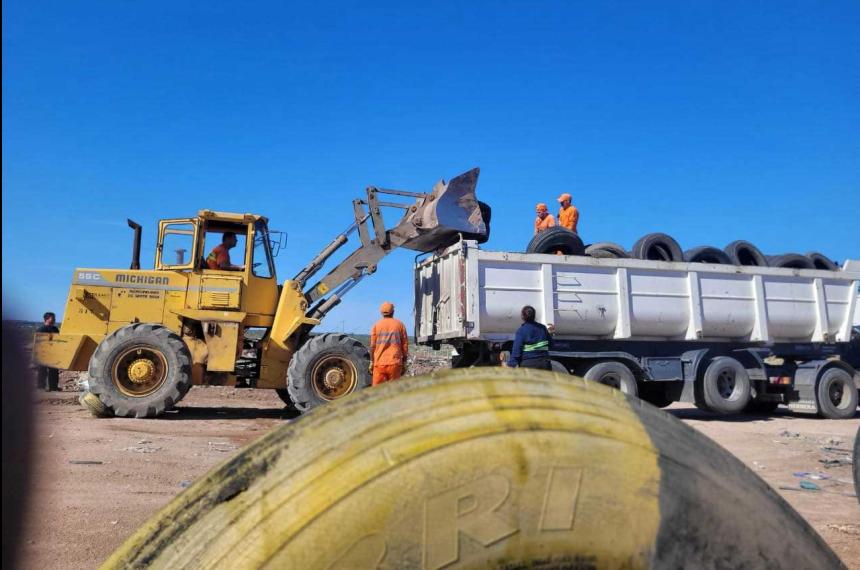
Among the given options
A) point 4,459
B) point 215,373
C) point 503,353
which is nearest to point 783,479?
point 503,353

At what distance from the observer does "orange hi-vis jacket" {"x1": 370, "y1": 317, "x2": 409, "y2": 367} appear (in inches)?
299

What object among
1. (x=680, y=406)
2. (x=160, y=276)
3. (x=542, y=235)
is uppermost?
(x=542, y=235)

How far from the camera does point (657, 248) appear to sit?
38.0 ft

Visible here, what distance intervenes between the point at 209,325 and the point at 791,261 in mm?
11211

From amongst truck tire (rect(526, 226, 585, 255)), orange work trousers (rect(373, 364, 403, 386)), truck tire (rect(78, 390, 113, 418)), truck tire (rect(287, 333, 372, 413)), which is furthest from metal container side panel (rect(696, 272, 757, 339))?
truck tire (rect(78, 390, 113, 418))

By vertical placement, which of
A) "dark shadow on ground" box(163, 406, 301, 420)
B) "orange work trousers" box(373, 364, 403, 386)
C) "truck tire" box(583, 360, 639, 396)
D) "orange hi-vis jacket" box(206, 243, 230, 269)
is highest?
"orange hi-vis jacket" box(206, 243, 230, 269)

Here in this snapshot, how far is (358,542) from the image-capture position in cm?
91

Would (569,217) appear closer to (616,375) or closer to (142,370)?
(616,375)

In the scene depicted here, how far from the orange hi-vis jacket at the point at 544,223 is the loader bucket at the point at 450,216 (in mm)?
1241

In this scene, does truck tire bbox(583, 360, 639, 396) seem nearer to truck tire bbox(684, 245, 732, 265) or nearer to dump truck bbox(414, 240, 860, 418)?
dump truck bbox(414, 240, 860, 418)

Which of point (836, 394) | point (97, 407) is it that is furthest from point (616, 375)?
point (97, 407)

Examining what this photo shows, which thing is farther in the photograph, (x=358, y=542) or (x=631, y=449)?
(x=631, y=449)

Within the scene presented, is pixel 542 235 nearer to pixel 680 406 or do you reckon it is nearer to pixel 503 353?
pixel 503 353

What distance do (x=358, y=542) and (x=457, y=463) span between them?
0.18 m
